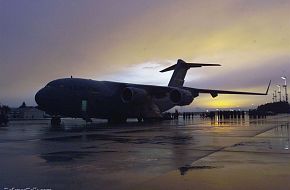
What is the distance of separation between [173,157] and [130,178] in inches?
125

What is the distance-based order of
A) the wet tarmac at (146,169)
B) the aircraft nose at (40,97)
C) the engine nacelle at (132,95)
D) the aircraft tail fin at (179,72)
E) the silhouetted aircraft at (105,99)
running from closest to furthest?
the wet tarmac at (146,169), the aircraft nose at (40,97), the silhouetted aircraft at (105,99), the engine nacelle at (132,95), the aircraft tail fin at (179,72)

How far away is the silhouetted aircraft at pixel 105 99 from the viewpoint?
33.5 metres

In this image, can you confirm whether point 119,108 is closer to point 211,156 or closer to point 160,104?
point 160,104

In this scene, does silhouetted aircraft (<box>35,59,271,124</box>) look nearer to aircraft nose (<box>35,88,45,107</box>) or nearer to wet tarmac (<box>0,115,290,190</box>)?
aircraft nose (<box>35,88,45,107</box>)

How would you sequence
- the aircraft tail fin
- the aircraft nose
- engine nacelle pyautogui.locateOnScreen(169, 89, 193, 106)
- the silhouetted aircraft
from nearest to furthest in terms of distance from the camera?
the aircraft nose → the silhouetted aircraft → engine nacelle pyautogui.locateOnScreen(169, 89, 193, 106) → the aircraft tail fin

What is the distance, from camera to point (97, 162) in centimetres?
934

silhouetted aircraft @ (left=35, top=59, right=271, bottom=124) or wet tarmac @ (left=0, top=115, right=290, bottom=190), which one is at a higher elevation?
silhouetted aircraft @ (left=35, top=59, right=271, bottom=124)

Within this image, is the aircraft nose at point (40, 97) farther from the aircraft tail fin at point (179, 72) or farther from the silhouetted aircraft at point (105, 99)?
the aircraft tail fin at point (179, 72)

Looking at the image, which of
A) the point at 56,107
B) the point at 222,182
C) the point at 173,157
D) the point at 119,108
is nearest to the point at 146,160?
the point at 173,157

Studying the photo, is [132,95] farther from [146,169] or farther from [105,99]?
[146,169]

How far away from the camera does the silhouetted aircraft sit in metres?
33.5

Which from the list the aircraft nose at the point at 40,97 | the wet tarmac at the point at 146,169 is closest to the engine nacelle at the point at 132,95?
the aircraft nose at the point at 40,97

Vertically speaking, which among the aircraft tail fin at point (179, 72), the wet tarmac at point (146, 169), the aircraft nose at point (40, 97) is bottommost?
the wet tarmac at point (146, 169)

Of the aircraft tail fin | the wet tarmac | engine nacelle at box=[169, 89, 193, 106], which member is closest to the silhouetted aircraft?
engine nacelle at box=[169, 89, 193, 106]
